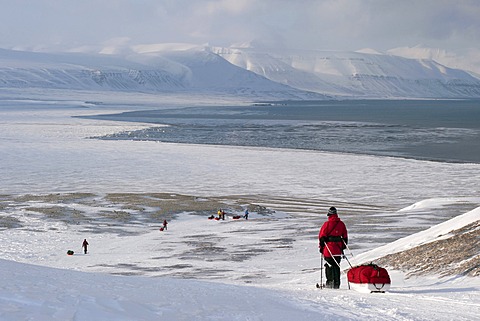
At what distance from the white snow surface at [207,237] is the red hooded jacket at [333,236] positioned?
2.83 ft

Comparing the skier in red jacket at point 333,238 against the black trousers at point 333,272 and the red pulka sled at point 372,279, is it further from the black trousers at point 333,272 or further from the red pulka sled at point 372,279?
the red pulka sled at point 372,279

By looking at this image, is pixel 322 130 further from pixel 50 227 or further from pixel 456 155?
pixel 50 227

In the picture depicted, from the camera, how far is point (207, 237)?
27875mm

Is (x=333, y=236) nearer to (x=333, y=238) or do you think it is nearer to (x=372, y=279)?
(x=333, y=238)

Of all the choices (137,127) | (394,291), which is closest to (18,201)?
(394,291)

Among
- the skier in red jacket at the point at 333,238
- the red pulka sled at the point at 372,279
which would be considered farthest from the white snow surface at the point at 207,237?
the skier in red jacket at the point at 333,238

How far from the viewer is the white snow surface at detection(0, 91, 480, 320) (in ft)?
28.5

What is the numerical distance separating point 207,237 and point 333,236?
16628 millimetres

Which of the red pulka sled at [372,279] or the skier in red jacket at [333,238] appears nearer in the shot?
the red pulka sled at [372,279]

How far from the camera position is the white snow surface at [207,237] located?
342 inches

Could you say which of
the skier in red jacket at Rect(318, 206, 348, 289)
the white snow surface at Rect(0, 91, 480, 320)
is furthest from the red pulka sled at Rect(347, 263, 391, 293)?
the skier in red jacket at Rect(318, 206, 348, 289)

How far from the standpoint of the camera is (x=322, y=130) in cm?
9788

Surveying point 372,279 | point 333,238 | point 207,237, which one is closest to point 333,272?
point 333,238

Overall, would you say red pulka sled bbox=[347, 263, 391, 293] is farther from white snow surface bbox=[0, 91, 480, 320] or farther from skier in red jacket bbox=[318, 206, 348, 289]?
skier in red jacket bbox=[318, 206, 348, 289]
